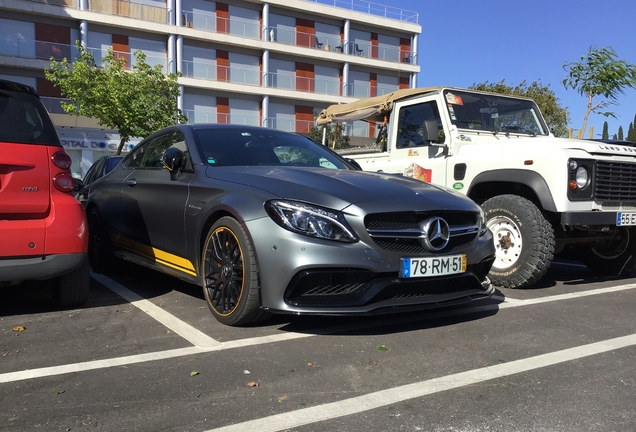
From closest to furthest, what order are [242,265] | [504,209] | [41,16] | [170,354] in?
[170,354], [242,265], [504,209], [41,16]

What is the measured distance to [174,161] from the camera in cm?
450

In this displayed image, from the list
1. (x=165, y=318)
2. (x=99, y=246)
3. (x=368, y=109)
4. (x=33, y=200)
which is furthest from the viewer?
(x=368, y=109)

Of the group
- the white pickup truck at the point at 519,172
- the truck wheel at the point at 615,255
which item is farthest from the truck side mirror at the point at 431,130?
the truck wheel at the point at 615,255

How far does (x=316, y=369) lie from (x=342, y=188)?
4.03ft

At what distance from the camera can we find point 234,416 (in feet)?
8.32

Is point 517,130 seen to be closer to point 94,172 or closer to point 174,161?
point 174,161

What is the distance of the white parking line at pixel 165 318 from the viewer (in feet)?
11.9

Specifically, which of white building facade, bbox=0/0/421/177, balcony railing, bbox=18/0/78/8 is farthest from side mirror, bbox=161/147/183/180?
balcony railing, bbox=18/0/78/8

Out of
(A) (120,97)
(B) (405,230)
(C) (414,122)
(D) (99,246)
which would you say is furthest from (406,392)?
(A) (120,97)

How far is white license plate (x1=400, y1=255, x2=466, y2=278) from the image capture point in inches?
141

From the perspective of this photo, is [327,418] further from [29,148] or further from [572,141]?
[572,141]

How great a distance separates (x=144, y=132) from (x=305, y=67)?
1744cm

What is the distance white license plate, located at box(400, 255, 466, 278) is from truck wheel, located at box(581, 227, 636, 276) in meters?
3.19

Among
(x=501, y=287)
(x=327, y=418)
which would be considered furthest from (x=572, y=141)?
(x=327, y=418)
